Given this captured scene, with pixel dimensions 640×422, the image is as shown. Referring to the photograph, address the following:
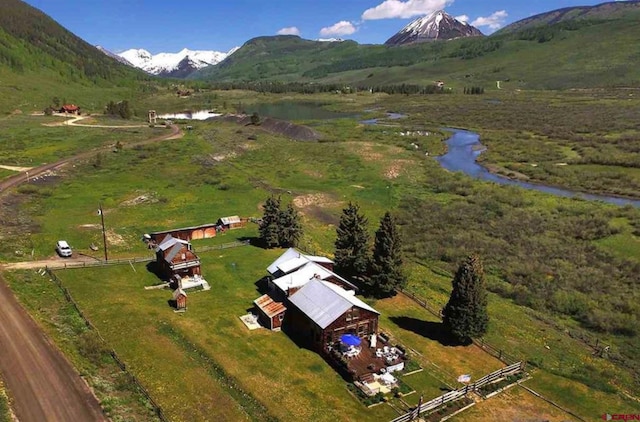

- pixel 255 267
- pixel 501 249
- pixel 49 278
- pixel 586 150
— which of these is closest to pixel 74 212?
pixel 49 278

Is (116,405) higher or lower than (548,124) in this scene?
lower

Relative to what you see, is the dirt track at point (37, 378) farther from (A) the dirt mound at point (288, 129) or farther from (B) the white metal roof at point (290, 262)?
(A) the dirt mound at point (288, 129)

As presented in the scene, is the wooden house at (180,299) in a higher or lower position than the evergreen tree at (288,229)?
lower

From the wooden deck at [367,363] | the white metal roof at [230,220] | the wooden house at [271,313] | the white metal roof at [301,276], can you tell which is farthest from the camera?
the white metal roof at [230,220]

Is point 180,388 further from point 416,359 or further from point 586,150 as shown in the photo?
point 586,150

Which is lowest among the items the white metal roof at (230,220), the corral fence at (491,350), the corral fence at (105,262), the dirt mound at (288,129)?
the corral fence at (491,350)

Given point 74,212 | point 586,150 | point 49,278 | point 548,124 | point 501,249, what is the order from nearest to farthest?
1. point 49,278
2. point 501,249
3. point 74,212
4. point 586,150
5. point 548,124

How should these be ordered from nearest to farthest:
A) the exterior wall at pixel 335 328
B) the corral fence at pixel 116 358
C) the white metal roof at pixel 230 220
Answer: the corral fence at pixel 116 358 < the exterior wall at pixel 335 328 < the white metal roof at pixel 230 220

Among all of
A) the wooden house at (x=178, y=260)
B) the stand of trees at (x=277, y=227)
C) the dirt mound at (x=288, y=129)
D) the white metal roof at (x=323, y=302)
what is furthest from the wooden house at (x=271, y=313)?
the dirt mound at (x=288, y=129)
